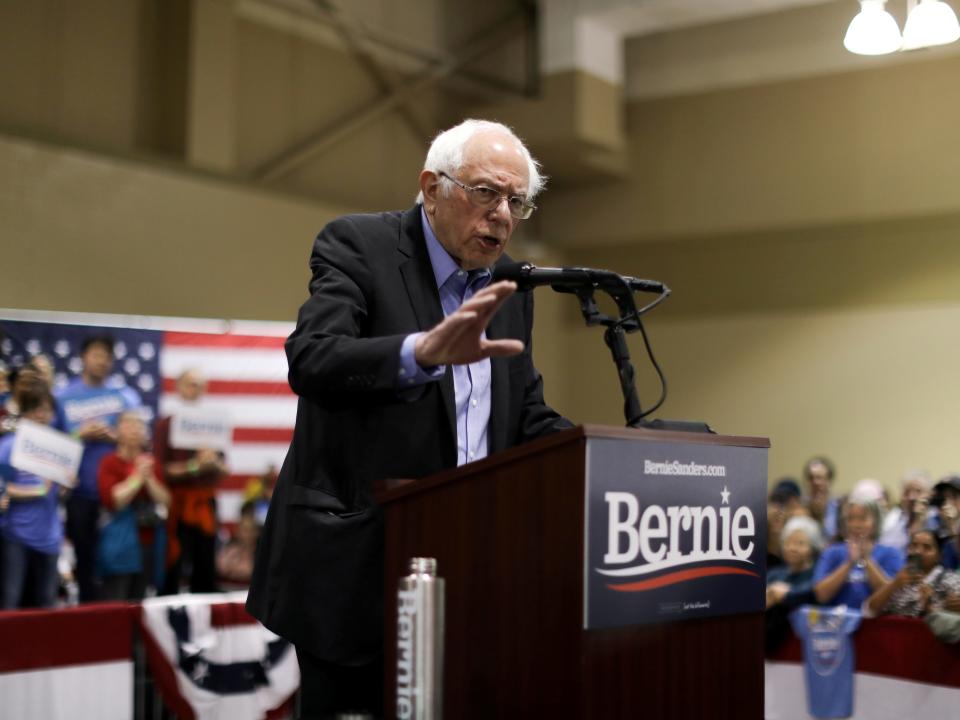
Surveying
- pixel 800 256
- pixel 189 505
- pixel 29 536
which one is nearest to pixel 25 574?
pixel 29 536

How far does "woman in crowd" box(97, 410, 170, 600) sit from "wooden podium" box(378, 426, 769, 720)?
196 inches

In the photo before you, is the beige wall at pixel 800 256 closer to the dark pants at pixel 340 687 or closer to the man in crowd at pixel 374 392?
the man in crowd at pixel 374 392

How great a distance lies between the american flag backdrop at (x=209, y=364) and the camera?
6547mm

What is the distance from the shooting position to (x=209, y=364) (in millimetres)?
7301

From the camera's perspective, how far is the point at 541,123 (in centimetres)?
1063

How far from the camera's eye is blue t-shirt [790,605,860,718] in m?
5.41

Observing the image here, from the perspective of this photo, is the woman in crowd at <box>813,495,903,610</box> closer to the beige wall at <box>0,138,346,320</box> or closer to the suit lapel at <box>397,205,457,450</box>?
the suit lapel at <box>397,205,457,450</box>

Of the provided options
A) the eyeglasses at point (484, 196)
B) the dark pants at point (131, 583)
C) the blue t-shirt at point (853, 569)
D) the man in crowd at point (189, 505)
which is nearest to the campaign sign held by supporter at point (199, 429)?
the man in crowd at point (189, 505)

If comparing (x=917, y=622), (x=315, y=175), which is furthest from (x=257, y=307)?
(x=917, y=622)

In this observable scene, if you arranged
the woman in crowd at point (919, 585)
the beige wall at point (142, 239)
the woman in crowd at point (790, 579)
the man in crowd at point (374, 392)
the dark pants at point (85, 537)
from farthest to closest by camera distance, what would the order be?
the beige wall at point (142, 239) < the dark pants at point (85, 537) < the woman in crowd at point (790, 579) < the woman in crowd at point (919, 585) < the man in crowd at point (374, 392)

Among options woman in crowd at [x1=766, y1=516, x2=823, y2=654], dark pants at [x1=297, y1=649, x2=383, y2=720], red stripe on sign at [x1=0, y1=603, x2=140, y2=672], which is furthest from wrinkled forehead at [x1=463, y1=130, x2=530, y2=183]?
woman in crowd at [x1=766, y1=516, x2=823, y2=654]

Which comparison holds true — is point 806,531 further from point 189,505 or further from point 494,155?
point 494,155

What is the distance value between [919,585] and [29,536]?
439cm

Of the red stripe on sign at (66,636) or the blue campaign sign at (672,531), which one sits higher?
the blue campaign sign at (672,531)
